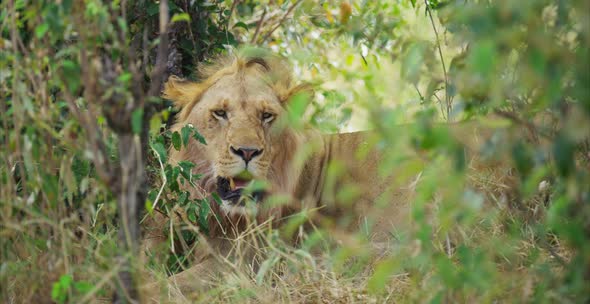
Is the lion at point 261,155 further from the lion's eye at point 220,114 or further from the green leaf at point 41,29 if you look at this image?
the green leaf at point 41,29

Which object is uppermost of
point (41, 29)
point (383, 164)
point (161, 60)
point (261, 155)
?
point (41, 29)

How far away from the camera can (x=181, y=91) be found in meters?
4.70

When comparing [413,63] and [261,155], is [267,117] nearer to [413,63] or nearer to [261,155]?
[261,155]

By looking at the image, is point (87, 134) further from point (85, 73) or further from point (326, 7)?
point (326, 7)

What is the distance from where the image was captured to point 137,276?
2.64 meters

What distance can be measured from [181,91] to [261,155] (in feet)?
2.58

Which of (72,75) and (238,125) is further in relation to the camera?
(238,125)

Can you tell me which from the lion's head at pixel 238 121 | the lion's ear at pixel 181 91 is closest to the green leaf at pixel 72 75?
the lion's head at pixel 238 121

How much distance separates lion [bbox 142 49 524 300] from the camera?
13.8 ft

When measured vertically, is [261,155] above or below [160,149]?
below

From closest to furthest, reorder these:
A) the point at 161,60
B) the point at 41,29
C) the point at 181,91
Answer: the point at 41,29 → the point at 161,60 → the point at 181,91

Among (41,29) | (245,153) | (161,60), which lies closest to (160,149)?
(245,153)

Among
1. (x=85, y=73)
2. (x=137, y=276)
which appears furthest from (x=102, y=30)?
(x=137, y=276)

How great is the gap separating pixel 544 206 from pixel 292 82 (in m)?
1.66
